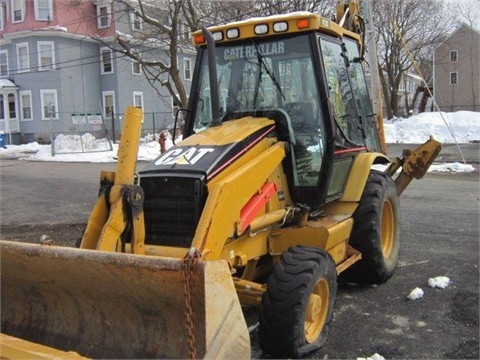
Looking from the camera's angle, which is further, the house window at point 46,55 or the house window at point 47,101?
the house window at point 47,101

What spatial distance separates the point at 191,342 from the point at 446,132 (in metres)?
28.4

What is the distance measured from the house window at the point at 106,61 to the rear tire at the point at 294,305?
33.2 meters

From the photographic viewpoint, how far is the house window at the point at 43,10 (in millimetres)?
33219

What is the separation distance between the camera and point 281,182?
4.78 metres

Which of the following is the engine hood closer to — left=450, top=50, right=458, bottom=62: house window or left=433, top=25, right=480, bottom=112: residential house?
left=433, top=25, right=480, bottom=112: residential house

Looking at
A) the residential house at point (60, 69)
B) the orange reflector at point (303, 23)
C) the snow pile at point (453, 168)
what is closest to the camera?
the orange reflector at point (303, 23)

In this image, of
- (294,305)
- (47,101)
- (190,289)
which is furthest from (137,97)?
(190,289)

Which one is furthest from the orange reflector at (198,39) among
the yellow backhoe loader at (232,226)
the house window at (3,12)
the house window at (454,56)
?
the house window at (454,56)

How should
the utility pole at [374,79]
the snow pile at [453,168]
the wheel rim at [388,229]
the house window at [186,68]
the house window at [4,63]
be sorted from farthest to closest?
the house window at [186,68] < the house window at [4,63] < the snow pile at [453,168] < the utility pole at [374,79] < the wheel rim at [388,229]

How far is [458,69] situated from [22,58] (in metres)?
38.1

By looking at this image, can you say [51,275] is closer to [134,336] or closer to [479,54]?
[134,336]

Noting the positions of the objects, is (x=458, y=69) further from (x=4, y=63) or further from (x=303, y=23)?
(x=303, y=23)

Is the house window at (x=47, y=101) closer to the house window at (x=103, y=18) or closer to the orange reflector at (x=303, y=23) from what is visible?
the house window at (x=103, y=18)

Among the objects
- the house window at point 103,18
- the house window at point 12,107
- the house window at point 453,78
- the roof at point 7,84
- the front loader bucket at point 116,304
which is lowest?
the front loader bucket at point 116,304
